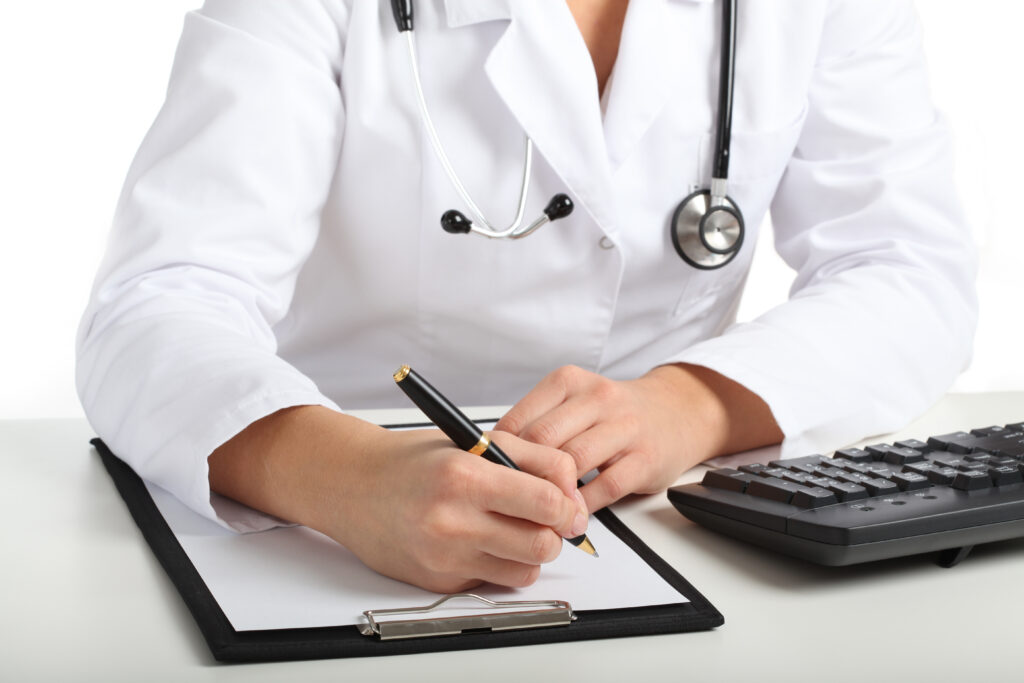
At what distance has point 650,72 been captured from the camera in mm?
925

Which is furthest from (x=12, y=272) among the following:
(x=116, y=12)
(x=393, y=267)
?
(x=393, y=267)

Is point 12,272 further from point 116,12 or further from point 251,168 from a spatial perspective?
point 251,168

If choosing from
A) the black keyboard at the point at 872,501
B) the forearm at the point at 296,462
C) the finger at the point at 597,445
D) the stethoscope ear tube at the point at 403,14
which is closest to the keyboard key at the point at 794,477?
the black keyboard at the point at 872,501

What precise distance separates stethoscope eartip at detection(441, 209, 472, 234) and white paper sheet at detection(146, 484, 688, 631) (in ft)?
1.07

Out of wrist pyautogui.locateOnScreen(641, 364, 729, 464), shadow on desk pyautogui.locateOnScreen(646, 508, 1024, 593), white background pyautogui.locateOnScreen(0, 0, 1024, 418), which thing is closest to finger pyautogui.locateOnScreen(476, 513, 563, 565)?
shadow on desk pyautogui.locateOnScreen(646, 508, 1024, 593)

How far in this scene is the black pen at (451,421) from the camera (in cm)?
52

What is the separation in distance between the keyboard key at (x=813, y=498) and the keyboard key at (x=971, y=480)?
0.27 feet

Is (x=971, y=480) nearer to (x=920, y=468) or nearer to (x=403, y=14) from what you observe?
(x=920, y=468)

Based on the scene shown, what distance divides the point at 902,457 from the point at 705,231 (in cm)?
37

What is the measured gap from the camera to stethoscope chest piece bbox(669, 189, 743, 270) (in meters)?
0.95

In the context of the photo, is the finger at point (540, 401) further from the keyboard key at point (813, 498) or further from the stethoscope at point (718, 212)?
the stethoscope at point (718, 212)

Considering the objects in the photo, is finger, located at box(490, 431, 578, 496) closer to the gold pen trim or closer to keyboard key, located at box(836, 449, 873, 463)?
the gold pen trim

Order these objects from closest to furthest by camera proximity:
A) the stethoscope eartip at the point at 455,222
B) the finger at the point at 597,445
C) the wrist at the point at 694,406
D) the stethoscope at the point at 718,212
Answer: the finger at the point at 597,445 → the wrist at the point at 694,406 → the stethoscope eartip at the point at 455,222 → the stethoscope at the point at 718,212

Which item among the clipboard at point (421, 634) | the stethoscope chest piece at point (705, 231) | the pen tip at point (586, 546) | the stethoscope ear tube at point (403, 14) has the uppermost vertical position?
the stethoscope ear tube at point (403, 14)
